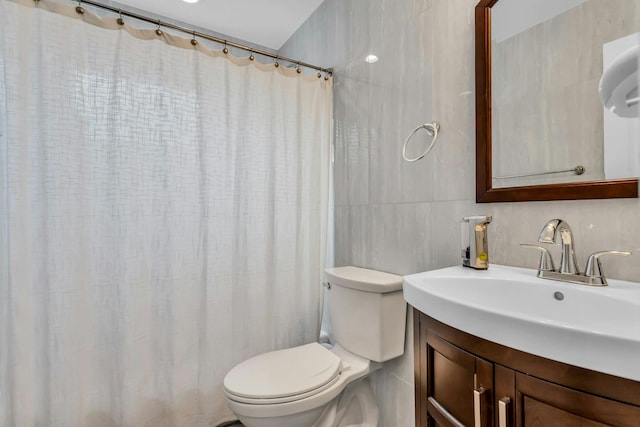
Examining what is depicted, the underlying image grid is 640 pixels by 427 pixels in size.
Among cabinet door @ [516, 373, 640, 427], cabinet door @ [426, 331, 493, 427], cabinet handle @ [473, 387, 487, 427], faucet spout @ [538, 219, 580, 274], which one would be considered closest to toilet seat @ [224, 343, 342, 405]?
cabinet door @ [426, 331, 493, 427]

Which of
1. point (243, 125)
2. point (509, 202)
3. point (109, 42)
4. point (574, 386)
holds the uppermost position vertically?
point (109, 42)

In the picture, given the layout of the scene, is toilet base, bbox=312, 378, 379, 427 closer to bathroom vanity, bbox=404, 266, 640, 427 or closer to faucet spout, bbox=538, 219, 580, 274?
bathroom vanity, bbox=404, 266, 640, 427

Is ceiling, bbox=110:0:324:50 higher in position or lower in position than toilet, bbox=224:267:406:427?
higher

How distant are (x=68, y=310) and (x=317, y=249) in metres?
1.17

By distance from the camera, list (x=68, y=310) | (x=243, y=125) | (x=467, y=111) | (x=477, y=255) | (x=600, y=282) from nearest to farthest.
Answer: (x=600, y=282)
(x=477, y=255)
(x=467, y=111)
(x=68, y=310)
(x=243, y=125)

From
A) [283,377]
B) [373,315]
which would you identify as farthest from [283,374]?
[373,315]

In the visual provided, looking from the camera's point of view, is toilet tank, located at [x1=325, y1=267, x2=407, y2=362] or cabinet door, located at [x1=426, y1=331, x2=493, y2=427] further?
toilet tank, located at [x1=325, y1=267, x2=407, y2=362]

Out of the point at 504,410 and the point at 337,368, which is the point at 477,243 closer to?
the point at 504,410

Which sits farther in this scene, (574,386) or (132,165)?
(132,165)

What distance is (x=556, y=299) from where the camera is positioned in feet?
2.47

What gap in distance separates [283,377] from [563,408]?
94 cm

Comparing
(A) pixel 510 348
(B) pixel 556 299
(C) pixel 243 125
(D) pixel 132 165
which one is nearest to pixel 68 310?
(D) pixel 132 165

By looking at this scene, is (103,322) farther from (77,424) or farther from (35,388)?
(77,424)

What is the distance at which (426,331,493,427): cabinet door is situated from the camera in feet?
1.98
